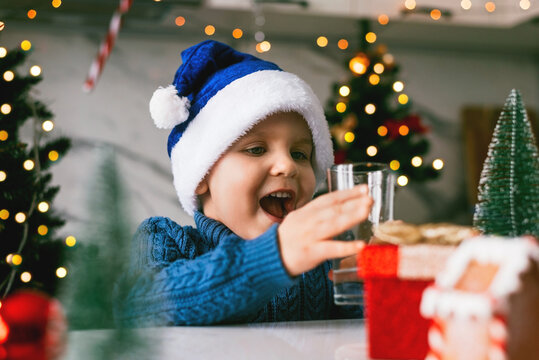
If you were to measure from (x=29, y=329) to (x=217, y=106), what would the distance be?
33.2 inches

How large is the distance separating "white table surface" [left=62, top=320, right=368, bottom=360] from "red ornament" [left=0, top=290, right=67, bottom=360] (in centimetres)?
14

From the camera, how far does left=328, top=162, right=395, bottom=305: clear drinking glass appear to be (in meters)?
0.59

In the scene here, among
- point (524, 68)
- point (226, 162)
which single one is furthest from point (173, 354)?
point (524, 68)

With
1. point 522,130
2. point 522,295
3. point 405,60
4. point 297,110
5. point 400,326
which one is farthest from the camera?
point 405,60

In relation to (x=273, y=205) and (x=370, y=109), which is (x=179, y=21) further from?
(x=273, y=205)

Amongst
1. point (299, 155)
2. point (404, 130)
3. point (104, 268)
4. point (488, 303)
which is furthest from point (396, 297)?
point (404, 130)

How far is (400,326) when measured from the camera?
→ 17.2 inches

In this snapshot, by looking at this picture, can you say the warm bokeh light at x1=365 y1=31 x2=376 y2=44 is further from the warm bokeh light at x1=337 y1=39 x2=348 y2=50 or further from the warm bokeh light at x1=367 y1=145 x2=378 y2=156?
the warm bokeh light at x1=367 y1=145 x2=378 y2=156

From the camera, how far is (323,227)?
0.57 m

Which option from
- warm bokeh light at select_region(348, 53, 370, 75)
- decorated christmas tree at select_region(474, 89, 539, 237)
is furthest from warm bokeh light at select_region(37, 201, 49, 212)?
warm bokeh light at select_region(348, 53, 370, 75)

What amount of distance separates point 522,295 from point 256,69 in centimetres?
88

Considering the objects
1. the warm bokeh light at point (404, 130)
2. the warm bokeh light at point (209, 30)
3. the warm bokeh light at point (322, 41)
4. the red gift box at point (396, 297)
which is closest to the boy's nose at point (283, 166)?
the red gift box at point (396, 297)

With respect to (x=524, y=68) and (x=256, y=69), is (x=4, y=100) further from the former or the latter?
(x=524, y=68)

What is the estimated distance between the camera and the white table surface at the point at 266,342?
0.51 metres
